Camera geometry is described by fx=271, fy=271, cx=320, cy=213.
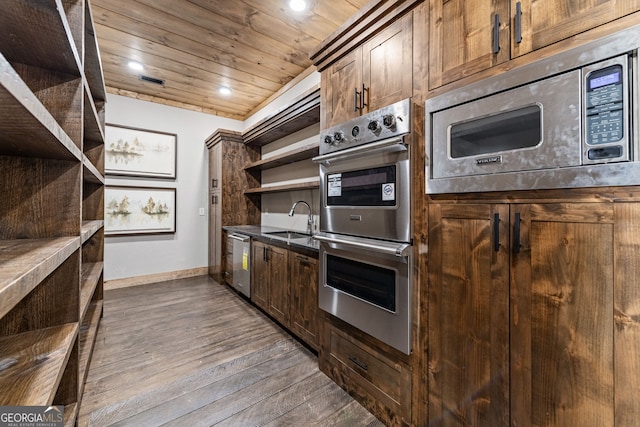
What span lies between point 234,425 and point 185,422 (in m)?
0.28

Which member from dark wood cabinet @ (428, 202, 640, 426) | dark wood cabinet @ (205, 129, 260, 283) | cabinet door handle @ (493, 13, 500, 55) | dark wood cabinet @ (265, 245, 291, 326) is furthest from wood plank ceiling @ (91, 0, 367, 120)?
dark wood cabinet @ (428, 202, 640, 426)

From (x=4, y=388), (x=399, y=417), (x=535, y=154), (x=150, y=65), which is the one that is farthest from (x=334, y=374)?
(x=150, y=65)

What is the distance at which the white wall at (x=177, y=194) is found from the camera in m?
3.94

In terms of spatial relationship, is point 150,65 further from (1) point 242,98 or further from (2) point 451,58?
(2) point 451,58

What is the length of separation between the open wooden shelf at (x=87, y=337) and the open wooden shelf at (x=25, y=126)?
50.6 inches

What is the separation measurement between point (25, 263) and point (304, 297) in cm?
178

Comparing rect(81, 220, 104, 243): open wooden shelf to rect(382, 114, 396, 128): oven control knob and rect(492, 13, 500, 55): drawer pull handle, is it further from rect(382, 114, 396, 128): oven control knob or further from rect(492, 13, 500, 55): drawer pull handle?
rect(492, 13, 500, 55): drawer pull handle

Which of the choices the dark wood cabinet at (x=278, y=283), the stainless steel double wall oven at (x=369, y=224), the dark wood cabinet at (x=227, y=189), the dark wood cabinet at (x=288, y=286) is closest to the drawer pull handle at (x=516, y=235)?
the stainless steel double wall oven at (x=369, y=224)

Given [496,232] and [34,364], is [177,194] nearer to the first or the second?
[34,364]

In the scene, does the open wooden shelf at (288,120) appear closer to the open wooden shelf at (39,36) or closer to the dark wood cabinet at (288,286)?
the dark wood cabinet at (288,286)

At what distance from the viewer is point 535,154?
101 centimetres

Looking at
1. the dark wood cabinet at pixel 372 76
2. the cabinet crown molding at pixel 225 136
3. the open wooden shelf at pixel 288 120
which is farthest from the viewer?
the cabinet crown molding at pixel 225 136

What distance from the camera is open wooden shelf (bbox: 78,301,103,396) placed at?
177cm

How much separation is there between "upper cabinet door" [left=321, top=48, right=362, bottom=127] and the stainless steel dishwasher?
1.87 meters
